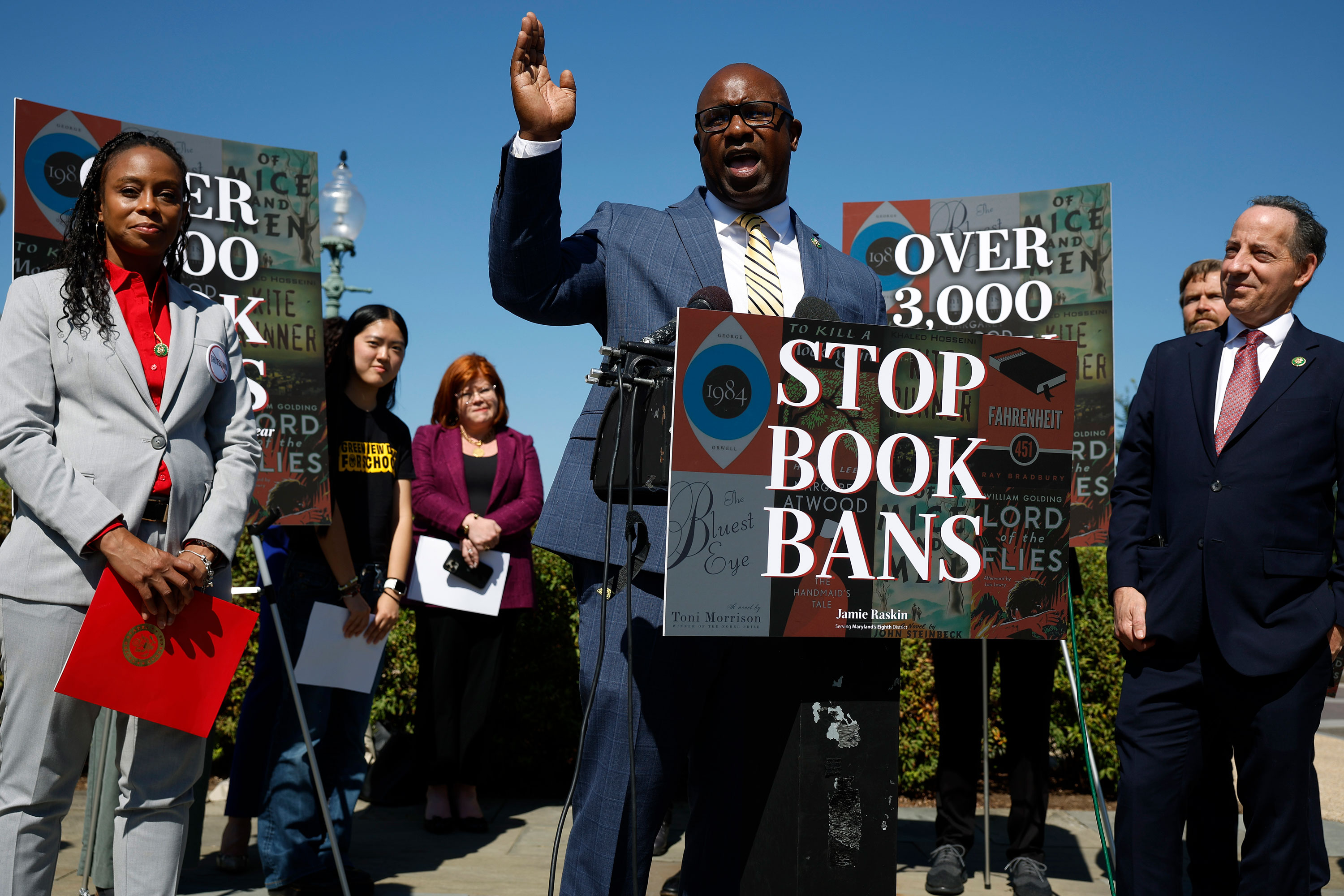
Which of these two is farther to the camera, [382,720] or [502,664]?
[382,720]

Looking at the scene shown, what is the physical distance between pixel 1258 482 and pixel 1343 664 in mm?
568

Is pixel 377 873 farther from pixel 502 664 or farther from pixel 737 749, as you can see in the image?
pixel 737 749

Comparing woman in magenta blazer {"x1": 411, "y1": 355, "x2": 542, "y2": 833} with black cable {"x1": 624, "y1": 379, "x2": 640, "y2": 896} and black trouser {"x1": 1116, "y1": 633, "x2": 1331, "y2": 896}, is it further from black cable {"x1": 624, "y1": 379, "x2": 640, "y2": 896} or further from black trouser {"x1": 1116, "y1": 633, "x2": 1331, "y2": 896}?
black trouser {"x1": 1116, "y1": 633, "x2": 1331, "y2": 896}

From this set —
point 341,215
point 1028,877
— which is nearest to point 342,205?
point 341,215

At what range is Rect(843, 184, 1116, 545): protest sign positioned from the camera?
15.1ft

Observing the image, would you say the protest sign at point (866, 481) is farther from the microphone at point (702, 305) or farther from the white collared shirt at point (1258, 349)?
the white collared shirt at point (1258, 349)

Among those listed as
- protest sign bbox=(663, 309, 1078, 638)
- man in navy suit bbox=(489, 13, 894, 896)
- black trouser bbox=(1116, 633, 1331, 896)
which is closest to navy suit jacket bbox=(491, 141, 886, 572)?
man in navy suit bbox=(489, 13, 894, 896)

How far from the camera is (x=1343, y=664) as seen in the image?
2.94 metres

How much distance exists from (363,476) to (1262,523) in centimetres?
314

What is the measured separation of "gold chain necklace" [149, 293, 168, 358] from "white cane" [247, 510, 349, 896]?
41.9 inches

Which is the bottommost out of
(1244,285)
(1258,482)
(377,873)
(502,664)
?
(377,873)

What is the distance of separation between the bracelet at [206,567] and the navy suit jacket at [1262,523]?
2487 millimetres

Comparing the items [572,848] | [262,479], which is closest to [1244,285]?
[572,848]

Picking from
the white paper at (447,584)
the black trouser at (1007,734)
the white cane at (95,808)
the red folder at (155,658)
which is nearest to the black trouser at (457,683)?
the white paper at (447,584)
